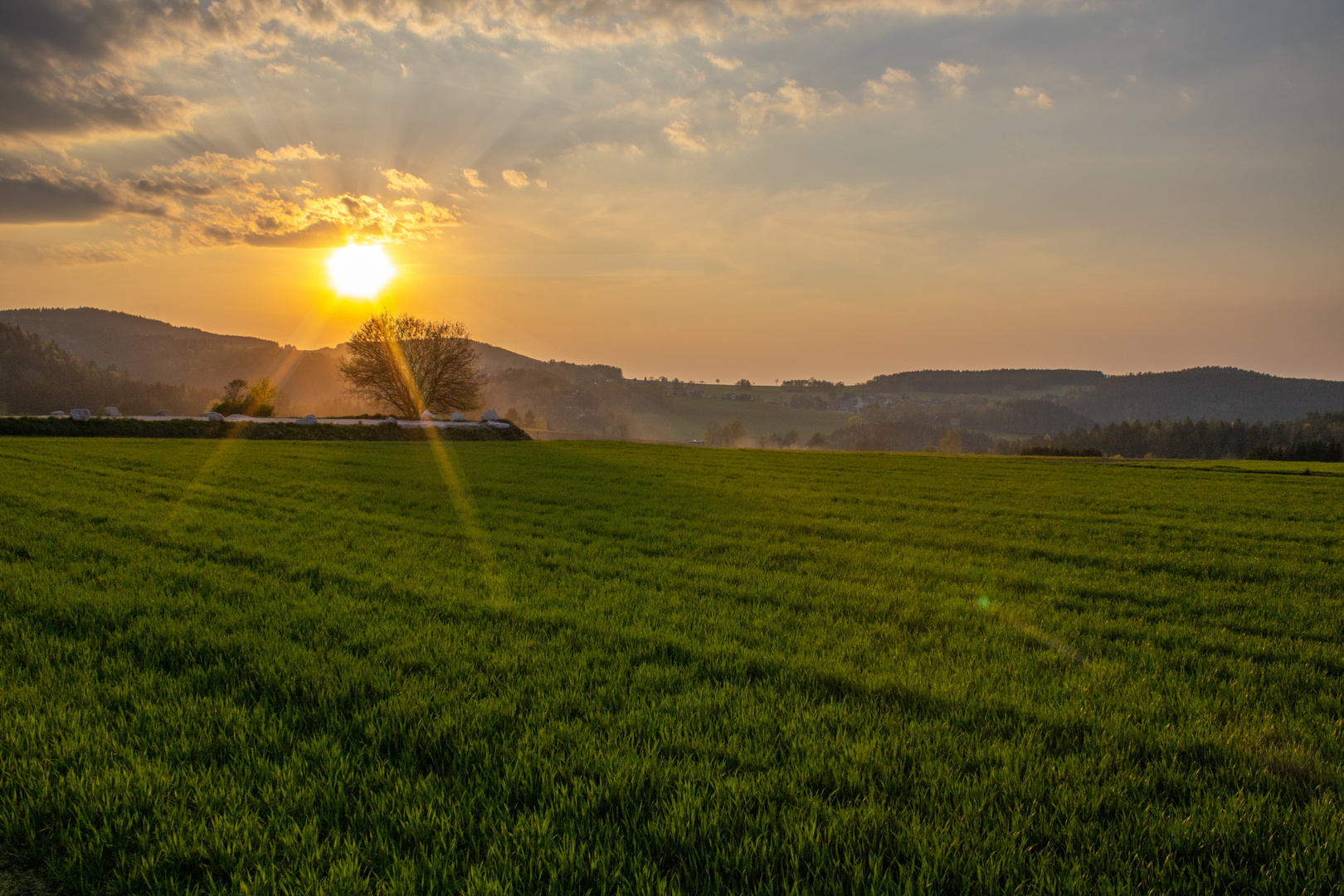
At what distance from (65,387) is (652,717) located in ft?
673

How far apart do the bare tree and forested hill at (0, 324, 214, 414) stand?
107763 mm

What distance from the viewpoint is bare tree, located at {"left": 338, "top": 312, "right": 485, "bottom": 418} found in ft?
215

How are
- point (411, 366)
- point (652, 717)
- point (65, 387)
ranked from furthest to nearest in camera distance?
point (65, 387), point (411, 366), point (652, 717)

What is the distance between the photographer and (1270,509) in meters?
20.1

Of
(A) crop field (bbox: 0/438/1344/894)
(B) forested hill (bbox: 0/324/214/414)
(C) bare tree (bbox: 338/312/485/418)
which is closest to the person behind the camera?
(A) crop field (bbox: 0/438/1344/894)

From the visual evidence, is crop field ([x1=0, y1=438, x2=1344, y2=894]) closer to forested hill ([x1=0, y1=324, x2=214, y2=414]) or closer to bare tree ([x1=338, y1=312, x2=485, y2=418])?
bare tree ([x1=338, y1=312, x2=485, y2=418])

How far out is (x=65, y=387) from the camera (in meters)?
152

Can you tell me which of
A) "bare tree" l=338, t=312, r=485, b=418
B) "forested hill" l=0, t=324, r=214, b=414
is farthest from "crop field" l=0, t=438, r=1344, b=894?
"forested hill" l=0, t=324, r=214, b=414

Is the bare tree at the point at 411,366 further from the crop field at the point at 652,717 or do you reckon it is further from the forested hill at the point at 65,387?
the forested hill at the point at 65,387

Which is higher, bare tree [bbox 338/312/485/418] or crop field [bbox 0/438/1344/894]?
bare tree [bbox 338/312/485/418]

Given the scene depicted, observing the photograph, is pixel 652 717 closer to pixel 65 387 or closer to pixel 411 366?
pixel 411 366

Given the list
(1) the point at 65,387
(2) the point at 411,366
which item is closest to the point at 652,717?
(2) the point at 411,366

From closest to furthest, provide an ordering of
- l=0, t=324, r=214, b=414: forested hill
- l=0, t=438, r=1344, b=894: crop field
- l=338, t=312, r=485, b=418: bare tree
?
l=0, t=438, r=1344, b=894: crop field → l=338, t=312, r=485, b=418: bare tree → l=0, t=324, r=214, b=414: forested hill

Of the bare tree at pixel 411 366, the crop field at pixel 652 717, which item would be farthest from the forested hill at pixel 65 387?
the crop field at pixel 652 717
